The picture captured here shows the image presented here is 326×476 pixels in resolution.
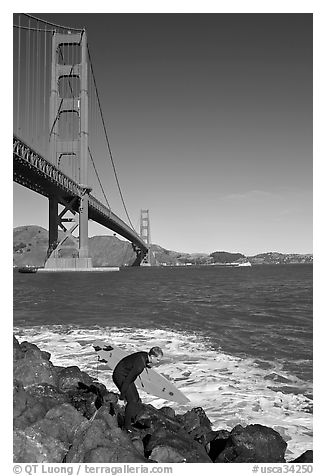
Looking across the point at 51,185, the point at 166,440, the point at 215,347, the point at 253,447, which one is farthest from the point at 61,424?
the point at 51,185

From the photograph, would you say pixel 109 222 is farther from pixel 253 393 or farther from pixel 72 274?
pixel 253 393

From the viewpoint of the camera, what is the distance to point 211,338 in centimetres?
704

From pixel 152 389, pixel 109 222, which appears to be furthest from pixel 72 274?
pixel 152 389

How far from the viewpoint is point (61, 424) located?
89.1 inches

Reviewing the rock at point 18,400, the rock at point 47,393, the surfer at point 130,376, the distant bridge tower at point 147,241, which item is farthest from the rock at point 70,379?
the distant bridge tower at point 147,241

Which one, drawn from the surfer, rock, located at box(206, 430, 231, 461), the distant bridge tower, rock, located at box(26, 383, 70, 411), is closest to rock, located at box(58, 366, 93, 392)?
rock, located at box(26, 383, 70, 411)

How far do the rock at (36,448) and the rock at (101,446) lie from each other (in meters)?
0.09

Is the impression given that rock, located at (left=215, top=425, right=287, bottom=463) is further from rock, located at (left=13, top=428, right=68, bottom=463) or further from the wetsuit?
rock, located at (left=13, top=428, right=68, bottom=463)

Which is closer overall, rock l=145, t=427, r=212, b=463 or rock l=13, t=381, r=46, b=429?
rock l=145, t=427, r=212, b=463

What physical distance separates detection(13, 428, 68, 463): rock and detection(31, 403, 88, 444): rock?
0.10 ft

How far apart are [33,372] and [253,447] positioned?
1547 millimetres

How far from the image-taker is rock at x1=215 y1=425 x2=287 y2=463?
2.27m

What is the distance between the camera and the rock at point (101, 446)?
1971 mm
